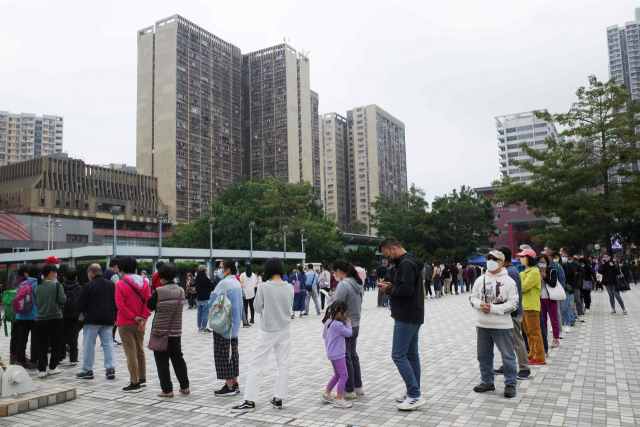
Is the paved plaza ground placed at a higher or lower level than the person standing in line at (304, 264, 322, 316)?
lower

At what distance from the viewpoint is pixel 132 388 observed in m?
6.10

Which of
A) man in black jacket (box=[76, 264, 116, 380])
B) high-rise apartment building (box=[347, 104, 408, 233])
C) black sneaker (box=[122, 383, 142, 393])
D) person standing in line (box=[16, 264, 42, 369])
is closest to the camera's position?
black sneaker (box=[122, 383, 142, 393])

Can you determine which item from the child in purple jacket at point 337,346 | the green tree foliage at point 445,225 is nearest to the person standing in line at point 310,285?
the child in purple jacket at point 337,346

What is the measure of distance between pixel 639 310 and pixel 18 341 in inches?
632

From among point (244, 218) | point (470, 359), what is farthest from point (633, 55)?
point (470, 359)

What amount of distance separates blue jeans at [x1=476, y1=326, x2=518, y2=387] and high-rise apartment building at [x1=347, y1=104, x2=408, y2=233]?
413ft

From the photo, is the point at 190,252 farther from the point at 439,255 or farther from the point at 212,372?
the point at 439,255

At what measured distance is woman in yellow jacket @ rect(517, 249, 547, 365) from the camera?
22.5 feet

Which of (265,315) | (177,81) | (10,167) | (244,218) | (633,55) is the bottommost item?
(265,315)

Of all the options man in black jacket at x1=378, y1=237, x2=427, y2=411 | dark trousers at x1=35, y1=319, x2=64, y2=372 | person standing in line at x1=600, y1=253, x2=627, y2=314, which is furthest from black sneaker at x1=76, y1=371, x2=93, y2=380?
person standing in line at x1=600, y1=253, x2=627, y2=314

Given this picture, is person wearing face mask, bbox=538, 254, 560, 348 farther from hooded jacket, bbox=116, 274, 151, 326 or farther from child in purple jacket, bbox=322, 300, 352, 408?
hooded jacket, bbox=116, 274, 151, 326

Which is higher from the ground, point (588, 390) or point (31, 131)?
point (31, 131)

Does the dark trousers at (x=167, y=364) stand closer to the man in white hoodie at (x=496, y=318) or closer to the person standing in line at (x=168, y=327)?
the person standing in line at (x=168, y=327)

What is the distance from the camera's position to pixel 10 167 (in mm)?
73750
